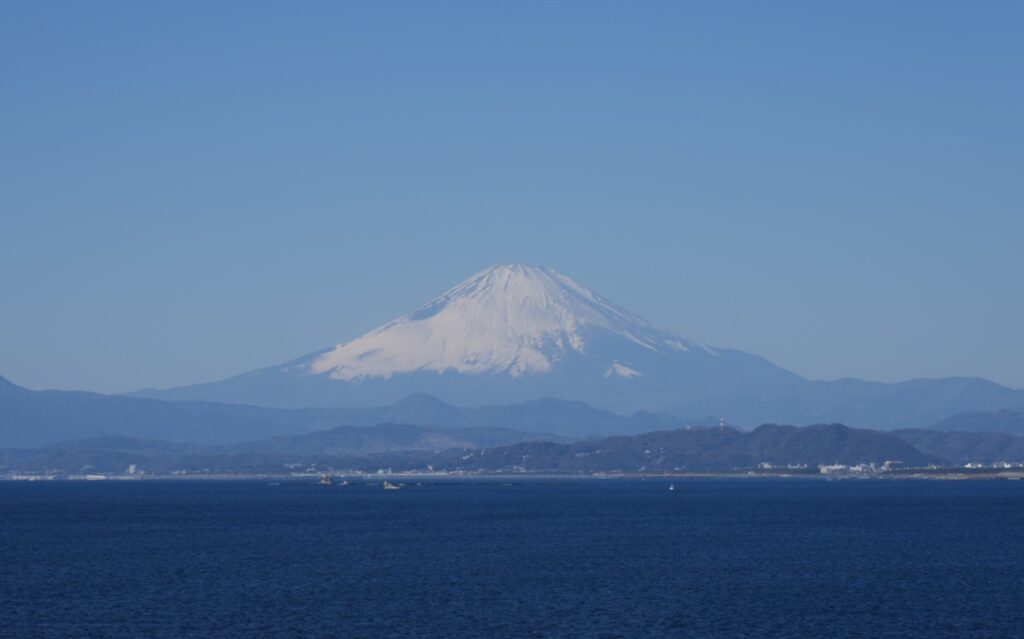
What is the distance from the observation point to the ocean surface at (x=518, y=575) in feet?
191

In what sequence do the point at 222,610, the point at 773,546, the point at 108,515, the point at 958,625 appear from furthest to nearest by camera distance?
the point at 108,515, the point at 773,546, the point at 222,610, the point at 958,625

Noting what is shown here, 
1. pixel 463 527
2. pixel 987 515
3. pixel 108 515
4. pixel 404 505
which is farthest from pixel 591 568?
pixel 404 505

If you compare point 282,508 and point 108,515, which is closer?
point 108,515

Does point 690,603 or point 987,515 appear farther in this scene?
point 987,515

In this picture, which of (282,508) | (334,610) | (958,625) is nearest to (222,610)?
(334,610)

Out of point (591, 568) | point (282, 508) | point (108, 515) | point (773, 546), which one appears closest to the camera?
point (591, 568)

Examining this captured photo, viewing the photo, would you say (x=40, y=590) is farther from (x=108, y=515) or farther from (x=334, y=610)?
Result: (x=108, y=515)

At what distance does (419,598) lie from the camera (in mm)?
66375

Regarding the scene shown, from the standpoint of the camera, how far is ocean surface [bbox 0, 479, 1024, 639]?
5828 centimetres

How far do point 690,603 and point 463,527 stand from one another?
178 feet

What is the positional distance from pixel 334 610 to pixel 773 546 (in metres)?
38.2

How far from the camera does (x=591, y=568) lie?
7900cm

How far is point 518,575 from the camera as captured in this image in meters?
76.0

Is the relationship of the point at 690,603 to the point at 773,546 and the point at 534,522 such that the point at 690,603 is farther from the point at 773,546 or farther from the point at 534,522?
the point at 534,522
